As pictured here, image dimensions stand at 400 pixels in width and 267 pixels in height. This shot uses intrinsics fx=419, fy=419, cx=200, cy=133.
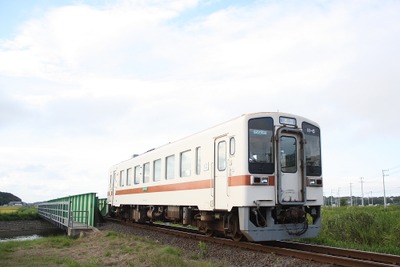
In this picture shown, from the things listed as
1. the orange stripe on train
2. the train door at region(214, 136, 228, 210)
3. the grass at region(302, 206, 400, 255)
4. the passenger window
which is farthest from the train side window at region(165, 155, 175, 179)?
the grass at region(302, 206, 400, 255)

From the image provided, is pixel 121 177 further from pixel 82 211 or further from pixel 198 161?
pixel 198 161

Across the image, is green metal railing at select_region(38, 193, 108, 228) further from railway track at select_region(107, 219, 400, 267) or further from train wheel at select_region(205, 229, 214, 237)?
railway track at select_region(107, 219, 400, 267)

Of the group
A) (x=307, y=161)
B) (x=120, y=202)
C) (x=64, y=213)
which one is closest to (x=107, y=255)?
(x=307, y=161)

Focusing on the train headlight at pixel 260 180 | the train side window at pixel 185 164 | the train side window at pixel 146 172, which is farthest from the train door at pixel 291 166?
the train side window at pixel 146 172

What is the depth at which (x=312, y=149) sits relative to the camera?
35.5 feet

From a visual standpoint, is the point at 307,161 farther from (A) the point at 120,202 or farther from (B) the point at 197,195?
(A) the point at 120,202

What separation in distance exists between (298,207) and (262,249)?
4.70ft

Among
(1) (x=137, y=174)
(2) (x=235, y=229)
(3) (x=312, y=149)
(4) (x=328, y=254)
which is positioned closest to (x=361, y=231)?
(3) (x=312, y=149)

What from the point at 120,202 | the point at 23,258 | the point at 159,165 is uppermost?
the point at 159,165

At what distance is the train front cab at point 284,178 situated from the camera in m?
9.74

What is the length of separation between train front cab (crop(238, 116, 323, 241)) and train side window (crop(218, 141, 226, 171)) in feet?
3.35

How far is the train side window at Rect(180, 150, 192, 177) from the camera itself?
12.8 metres

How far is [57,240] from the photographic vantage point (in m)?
15.0

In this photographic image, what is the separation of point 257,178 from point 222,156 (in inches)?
55.0
